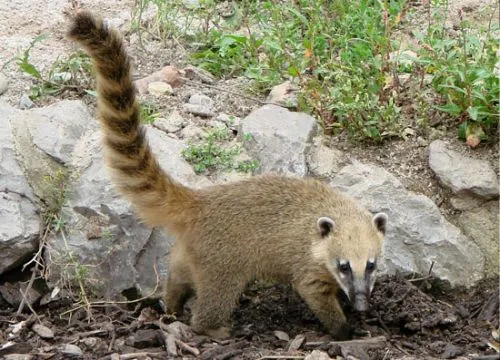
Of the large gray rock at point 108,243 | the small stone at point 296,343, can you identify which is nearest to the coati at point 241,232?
the small stone at point 296,343

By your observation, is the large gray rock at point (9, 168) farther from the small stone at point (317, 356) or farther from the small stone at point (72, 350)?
the small stone at point (317, 356)

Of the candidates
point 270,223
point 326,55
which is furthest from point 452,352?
point 326,55

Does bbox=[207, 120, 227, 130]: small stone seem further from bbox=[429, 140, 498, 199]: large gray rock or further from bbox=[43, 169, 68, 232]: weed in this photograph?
bbox=[429, 140, 498, 199]: large gray rock

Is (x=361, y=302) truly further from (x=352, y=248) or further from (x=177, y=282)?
Result: (x=177, y=282)

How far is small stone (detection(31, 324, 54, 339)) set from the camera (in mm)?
5691

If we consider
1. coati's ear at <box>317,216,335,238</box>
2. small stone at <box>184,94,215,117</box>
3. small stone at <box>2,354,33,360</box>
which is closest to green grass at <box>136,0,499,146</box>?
small stone at <box>184,94,215,117</box>

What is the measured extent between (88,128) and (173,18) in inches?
60.2

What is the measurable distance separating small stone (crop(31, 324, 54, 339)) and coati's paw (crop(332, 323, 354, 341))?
5.74 ft

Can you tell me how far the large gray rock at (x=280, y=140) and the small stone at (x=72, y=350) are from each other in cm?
194

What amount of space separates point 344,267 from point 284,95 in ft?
6.11

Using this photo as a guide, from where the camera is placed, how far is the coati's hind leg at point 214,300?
18.7 ft

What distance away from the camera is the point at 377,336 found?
5758 millimetres

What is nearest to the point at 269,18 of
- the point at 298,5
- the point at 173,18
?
the point at 298,5

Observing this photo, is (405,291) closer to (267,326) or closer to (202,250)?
(267,326)
